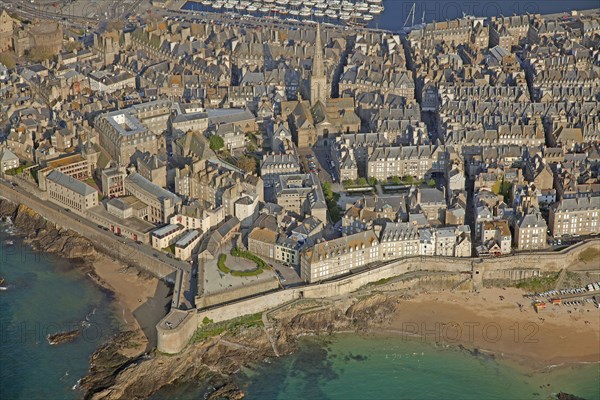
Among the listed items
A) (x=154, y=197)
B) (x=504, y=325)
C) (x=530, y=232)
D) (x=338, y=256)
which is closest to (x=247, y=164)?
(x=154, y=197)

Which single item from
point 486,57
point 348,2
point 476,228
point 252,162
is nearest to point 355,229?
point 476,228

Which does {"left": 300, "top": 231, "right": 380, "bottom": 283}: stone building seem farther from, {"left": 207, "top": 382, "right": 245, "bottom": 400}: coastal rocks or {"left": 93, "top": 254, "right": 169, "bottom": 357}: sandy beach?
{"left": 207, "top": 382, "right": 245, "bottom": 400}: coastal rocks

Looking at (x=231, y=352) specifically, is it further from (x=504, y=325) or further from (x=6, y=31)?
(x=6, y=31)

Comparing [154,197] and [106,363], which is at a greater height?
[154,197]

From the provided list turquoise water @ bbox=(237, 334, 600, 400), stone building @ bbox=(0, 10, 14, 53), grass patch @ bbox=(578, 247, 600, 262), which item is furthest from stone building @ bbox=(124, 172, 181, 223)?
stone building @ bbox=(0, 10, 14, 53)

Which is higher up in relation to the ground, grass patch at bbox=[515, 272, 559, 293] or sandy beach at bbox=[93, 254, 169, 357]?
grass patch at bbox=[515, 272, 559, 293]

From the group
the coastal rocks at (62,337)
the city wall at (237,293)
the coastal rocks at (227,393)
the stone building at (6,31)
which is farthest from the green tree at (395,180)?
the stone building at (6,31)

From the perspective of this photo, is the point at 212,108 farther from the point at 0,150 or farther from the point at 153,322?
the point at 153,322
